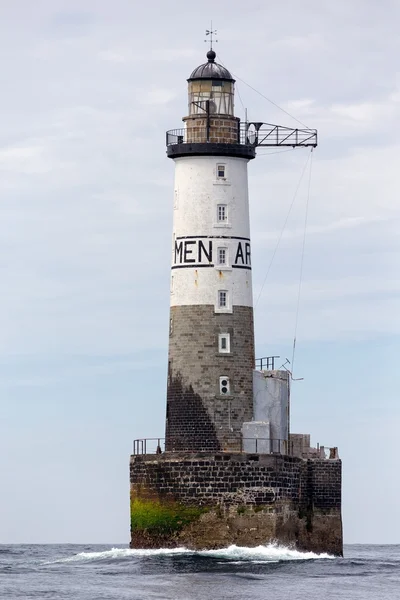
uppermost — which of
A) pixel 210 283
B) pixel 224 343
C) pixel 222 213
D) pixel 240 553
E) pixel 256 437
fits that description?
pixel 222 213

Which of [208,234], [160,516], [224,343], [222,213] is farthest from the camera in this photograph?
[222,213]

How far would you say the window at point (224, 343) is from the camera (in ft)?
280

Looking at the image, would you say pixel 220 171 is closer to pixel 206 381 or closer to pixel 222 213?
pixel 222 213

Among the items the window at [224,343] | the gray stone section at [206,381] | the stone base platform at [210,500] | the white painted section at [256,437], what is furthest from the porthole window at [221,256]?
the stone base platform at [210,500]

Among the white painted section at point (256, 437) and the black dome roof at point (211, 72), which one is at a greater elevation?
the black dome roof at point (211, 72)

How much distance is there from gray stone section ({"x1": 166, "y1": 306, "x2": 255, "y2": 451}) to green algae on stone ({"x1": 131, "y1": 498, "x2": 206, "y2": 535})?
10.3 feet

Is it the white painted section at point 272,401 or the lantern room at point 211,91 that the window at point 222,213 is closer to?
the lantern room at point 211,91

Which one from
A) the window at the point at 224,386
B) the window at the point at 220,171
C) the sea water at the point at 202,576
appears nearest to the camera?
the sea water at the point at 202,576

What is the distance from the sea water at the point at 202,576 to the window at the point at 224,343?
28.4 feet

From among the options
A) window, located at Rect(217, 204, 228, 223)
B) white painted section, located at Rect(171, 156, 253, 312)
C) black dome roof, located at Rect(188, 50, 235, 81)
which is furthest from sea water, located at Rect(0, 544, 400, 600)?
black dome roof, located at Rect(188, 50, 235, 81)

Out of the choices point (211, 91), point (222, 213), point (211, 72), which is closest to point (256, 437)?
point (222, 213)

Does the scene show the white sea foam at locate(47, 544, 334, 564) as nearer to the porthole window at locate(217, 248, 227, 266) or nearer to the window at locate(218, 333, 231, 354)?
the window at locate(218, 333, 231, 354)

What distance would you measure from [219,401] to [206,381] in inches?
38.4

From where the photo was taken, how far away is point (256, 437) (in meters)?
84.3
